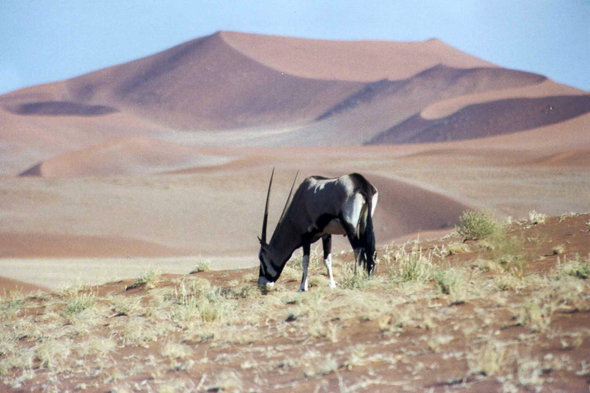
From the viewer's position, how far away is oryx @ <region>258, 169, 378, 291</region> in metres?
8.48

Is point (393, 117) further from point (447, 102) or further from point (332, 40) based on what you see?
point (332, 40)

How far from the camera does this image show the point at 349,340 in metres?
5.60

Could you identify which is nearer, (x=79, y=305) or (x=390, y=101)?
(x=79, y=305)

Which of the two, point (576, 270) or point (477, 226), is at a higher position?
point (576, 270)

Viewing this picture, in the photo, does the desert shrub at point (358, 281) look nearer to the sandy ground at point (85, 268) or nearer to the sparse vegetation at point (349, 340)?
the sparse vegetation at point (349, 340)

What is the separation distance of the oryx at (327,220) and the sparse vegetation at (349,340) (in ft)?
1.69

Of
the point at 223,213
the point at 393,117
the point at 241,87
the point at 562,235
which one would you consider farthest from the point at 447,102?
the point at 562,235

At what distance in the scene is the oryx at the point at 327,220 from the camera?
334 inches

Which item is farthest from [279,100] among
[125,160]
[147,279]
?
[147,279]

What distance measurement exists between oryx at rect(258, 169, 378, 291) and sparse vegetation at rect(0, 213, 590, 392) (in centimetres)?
51

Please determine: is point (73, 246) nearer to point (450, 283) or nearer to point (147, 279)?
point (147, 279)

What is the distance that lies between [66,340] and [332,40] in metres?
148

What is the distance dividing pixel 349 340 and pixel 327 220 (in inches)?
127

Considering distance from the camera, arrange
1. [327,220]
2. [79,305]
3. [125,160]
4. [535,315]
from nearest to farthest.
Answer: [535,315] → [327,220] → [79,305] → [125,160]
